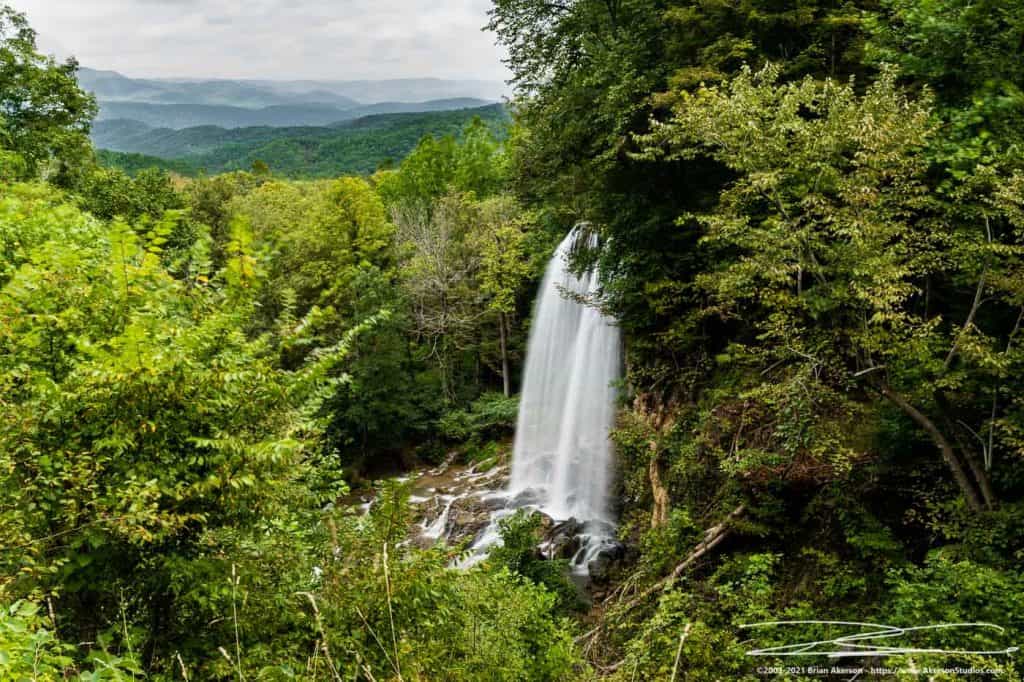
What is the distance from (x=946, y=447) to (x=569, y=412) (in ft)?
36.7

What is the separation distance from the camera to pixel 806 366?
6902mm

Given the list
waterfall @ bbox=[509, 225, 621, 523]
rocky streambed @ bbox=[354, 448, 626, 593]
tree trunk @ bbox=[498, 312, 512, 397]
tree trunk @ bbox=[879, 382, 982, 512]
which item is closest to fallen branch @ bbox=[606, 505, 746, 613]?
rocky streambed @ bbox=[354, 448, 626, 593]

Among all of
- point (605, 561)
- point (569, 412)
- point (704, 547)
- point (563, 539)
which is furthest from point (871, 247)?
point (569, 412)

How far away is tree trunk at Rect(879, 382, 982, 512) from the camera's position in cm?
614

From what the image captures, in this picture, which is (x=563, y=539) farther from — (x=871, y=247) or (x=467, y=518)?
(x=871, y=247)

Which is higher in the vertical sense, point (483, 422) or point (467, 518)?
point (483, 422)

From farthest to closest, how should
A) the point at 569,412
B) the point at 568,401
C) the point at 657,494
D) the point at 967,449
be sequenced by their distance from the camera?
the point at 568,401 → the point at 569,412 → the point at 657,494 → the point at 967,449

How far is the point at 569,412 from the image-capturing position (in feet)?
56.1

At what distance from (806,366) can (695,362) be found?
500 centimetres

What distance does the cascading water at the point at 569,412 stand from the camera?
51.4 feet

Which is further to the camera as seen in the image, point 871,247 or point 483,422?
point 483,422

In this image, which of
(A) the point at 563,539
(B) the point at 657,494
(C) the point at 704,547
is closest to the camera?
(C) the point at 704,547

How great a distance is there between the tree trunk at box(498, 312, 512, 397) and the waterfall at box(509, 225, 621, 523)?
5.49 metres

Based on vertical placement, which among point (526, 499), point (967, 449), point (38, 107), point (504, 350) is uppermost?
point (38, 107)
